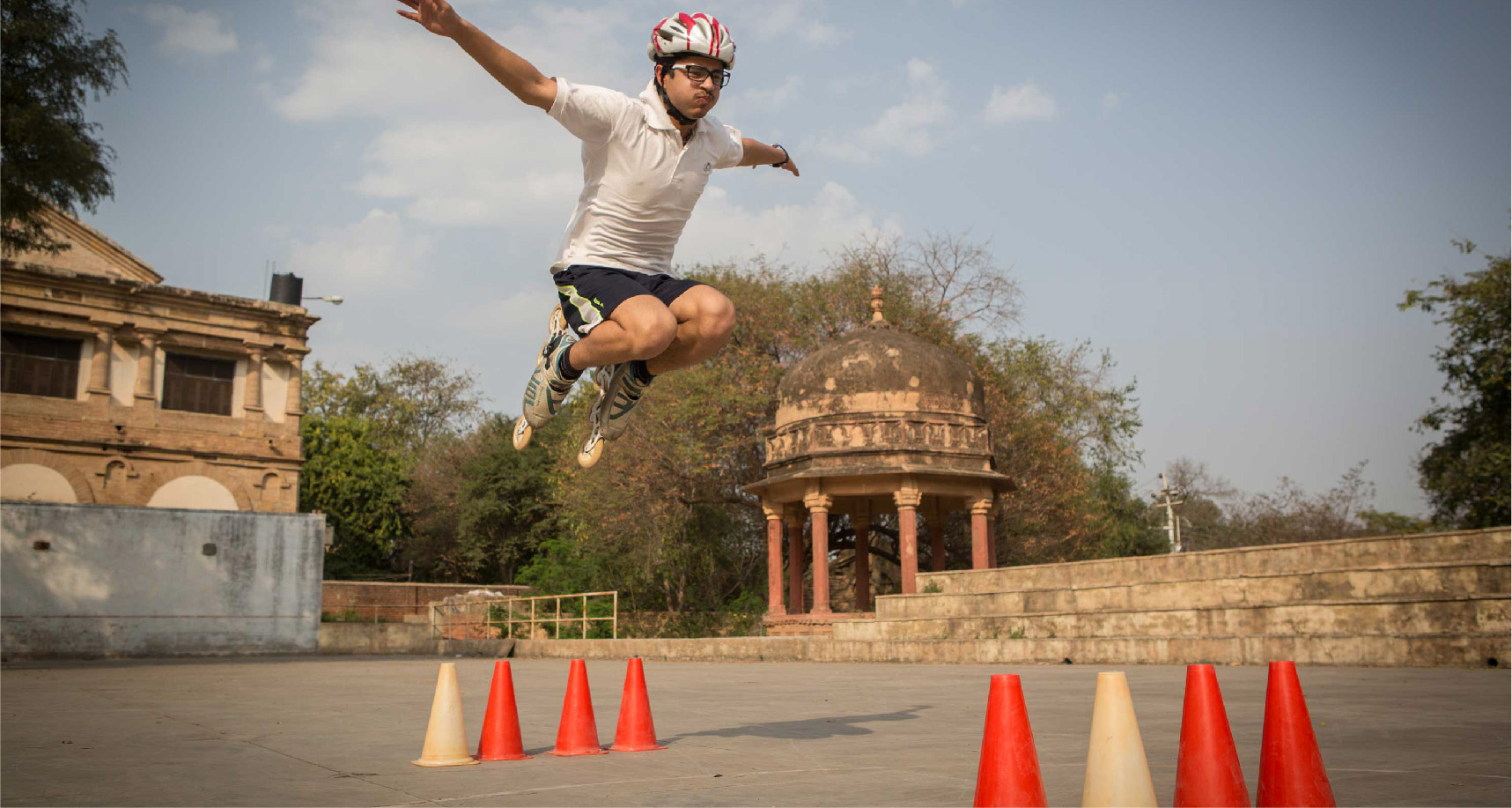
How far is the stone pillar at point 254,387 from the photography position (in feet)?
122

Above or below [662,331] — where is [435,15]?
above

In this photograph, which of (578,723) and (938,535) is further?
(938,535)

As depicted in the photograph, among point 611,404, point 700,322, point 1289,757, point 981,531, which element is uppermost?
point 700,322

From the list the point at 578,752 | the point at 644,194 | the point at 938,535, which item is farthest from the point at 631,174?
the point at 938,535

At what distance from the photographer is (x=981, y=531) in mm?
24781

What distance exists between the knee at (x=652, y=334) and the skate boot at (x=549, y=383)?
2.91 ft

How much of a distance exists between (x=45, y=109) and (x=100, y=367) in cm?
2021

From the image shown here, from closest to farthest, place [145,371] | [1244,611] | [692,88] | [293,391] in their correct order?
[692,88] < [1244,611] < [145,371] < [293,391]

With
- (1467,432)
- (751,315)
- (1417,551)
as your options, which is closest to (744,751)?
(1417,551)

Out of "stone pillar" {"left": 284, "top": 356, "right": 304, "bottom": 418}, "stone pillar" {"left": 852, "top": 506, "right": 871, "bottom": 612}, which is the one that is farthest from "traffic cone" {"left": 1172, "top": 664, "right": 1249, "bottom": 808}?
"stone pillar" {"left": 284, "top": 356, "right": 304, "bottom": 418}

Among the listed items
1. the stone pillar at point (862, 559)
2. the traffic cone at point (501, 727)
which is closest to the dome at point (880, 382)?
the stone pillar at point (862, 559)

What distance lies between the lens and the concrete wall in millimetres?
25266

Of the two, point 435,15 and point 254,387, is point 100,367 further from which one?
point 435,15

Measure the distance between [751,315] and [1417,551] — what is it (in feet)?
69.4
